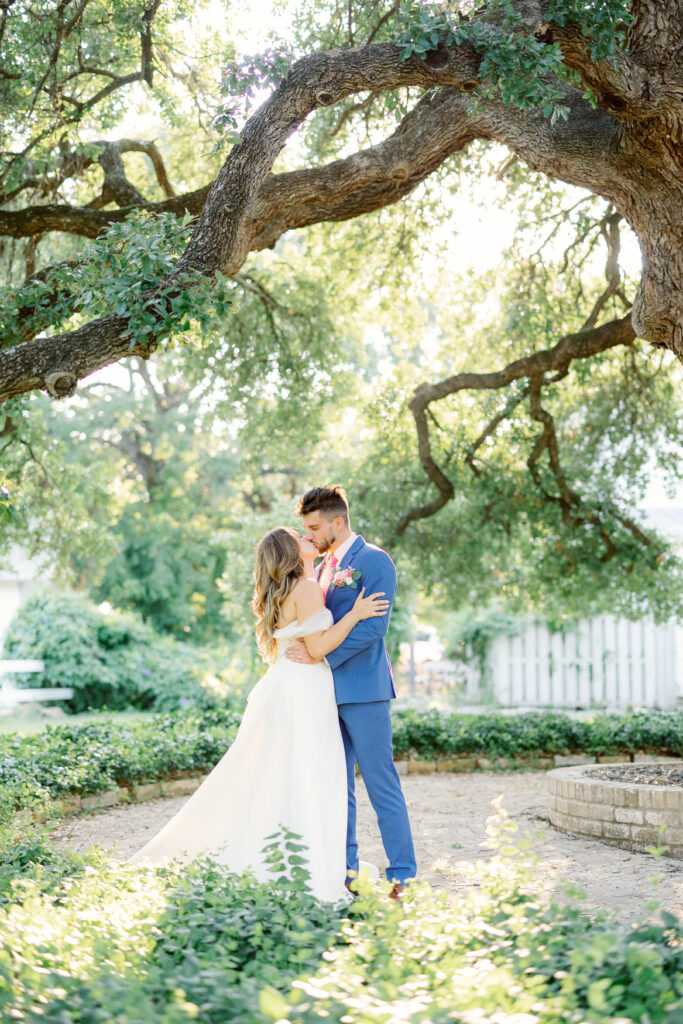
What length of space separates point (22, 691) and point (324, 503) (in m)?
13.0

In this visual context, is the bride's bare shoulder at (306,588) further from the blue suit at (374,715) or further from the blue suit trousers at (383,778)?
the blue suit trousers at (383,778)

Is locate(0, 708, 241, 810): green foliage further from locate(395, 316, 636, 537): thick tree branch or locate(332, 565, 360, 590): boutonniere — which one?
locate(395, 316, 636, 537): thick tree branch

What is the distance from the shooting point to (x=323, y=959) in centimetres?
302

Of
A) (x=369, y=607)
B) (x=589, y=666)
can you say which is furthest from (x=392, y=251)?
(x=589, y=666)

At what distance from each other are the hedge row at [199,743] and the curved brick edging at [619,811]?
3.78 meters

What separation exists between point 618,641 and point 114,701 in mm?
9583

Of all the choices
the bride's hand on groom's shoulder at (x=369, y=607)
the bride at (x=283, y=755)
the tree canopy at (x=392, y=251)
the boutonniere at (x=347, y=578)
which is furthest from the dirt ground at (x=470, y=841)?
the tree canopy at (x=392, y=251)

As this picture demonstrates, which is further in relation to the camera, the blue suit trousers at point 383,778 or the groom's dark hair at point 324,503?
the groom's dark hair at point 324,503

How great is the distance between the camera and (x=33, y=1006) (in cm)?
239

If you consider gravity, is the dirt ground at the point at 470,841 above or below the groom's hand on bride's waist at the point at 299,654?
below

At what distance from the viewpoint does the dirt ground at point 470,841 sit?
5773 mm

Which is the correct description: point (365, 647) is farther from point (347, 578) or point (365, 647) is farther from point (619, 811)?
point (619, 811)

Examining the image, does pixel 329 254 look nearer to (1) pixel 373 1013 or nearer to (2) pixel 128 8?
(2) pixel 128 8

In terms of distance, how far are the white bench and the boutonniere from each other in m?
12.8
